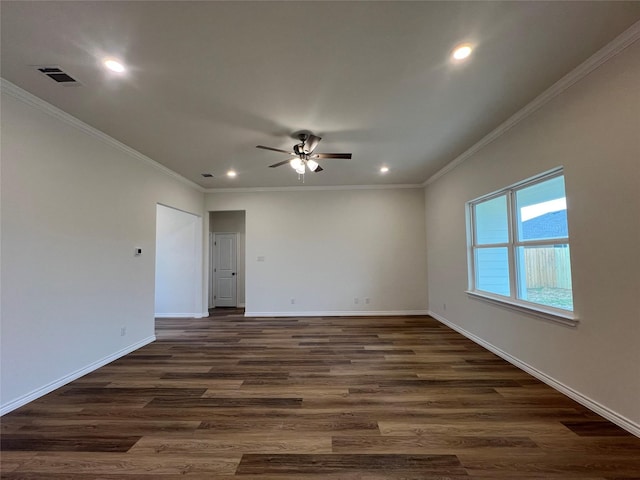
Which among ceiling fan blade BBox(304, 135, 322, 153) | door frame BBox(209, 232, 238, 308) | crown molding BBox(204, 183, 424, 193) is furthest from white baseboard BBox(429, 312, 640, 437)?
door frame BBox(209, 232, 238, 308)

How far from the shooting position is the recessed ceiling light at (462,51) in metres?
1.92

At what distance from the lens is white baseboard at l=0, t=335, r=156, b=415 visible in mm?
2307

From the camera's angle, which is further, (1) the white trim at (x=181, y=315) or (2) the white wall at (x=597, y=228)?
(1) the white trim at (x=181, y=315)

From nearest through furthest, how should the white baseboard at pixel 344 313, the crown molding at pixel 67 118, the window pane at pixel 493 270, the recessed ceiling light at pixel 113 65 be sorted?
1. the recessed ceiling light at pixel 113 65
2. the crown molding at pixel 67 118
3. the window pane at pixel 493 270
4. the white baseboard at pixel 344 313

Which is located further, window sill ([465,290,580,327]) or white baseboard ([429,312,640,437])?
window sill ([465,290,580,327])

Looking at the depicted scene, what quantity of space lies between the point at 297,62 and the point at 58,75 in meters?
1.89

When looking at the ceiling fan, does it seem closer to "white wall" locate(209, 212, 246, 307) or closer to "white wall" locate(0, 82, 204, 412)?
"white wall" locate(0, 82, 204, 412)

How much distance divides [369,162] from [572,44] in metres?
2.63

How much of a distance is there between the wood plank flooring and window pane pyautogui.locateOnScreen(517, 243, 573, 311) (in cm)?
83

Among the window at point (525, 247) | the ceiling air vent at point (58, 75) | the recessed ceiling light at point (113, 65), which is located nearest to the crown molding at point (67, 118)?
the ceiling air vent at point (58, 75)

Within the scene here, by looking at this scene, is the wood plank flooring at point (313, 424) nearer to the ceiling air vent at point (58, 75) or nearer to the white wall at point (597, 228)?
the white wall at point (597, 228)

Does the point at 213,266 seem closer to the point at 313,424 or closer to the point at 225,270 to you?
the point at 225,270

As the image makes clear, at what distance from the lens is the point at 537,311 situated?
2744mm

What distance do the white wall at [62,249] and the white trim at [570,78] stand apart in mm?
4589
